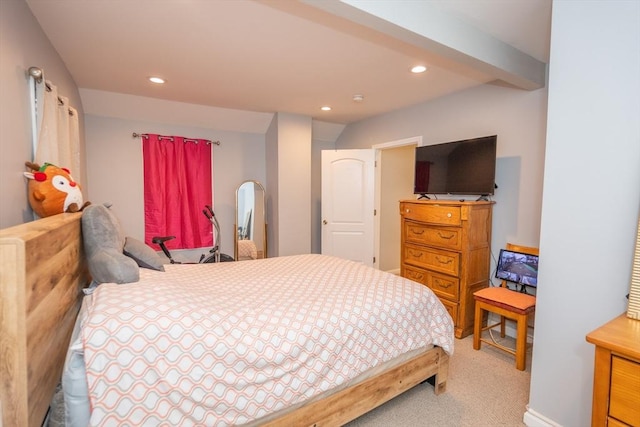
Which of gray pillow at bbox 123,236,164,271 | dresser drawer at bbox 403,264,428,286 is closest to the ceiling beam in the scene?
gray pillow at bbox 123,236,164,271

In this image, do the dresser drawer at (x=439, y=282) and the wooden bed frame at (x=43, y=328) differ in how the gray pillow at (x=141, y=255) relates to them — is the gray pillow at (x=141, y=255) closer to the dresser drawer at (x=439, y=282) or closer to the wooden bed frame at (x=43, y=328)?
the wooden bed frame at (x=43, y=328)

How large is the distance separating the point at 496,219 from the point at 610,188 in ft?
5.50

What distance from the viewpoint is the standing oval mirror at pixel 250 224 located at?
172 inches

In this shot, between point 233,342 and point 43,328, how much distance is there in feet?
2.18

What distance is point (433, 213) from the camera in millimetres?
2994

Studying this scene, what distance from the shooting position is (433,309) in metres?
1.94

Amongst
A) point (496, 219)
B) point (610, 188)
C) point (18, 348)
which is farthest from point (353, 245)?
point (18, 348)

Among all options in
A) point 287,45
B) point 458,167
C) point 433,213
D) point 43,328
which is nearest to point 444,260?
point 433,213

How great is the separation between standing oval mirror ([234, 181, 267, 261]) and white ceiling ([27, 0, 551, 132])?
4.89 feet

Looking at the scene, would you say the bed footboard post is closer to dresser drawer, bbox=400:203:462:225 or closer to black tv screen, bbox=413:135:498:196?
dresser drawer, bbox=400:203:462:225

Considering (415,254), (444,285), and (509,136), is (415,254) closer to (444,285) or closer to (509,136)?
(444,285)

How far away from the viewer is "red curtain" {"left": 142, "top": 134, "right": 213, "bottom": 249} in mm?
3867

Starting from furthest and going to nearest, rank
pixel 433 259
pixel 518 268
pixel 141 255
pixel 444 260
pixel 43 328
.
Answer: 1. pixel 433 259
2. pixel 444 260
3. pixel 518 268
4. pixel 141 255
5. pixel 43 328

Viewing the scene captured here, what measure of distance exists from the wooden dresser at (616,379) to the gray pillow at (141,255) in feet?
7.29
